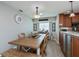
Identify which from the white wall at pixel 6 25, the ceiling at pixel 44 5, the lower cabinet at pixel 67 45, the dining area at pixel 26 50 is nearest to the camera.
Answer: the dining area at pixel 26 50

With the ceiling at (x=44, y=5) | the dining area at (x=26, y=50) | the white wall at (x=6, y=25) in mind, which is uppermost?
the ceiling at (x=44, y=5)

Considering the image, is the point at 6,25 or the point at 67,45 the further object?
the point at 6,25

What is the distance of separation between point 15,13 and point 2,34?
1630 millimetres

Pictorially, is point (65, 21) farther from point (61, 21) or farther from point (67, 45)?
point (67, 45)

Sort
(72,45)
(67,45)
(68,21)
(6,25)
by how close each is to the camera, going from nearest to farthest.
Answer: (72,45), (67,45), (6,25), (68,21)

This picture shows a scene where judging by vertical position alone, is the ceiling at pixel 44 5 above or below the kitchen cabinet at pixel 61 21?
above

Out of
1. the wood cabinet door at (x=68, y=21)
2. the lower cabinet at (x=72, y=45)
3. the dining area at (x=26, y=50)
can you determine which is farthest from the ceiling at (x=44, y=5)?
the dining area at (x=26, y=50)

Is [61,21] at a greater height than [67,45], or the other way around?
[61,21]

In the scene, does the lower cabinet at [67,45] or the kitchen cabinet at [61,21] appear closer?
the lower cabinet at [67,45]

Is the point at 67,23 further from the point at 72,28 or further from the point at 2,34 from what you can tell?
the point at 2,34

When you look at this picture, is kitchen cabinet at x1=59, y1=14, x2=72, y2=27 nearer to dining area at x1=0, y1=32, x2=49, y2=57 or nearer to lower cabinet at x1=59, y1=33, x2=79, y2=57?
lower cabinet at x1=59, y1=33, x2=79, y2=57

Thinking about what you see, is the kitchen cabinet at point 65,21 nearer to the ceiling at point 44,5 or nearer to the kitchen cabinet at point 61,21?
the kitchen cabinet at point 61,21

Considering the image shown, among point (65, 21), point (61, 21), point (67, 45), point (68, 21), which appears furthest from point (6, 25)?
point (68, 21)

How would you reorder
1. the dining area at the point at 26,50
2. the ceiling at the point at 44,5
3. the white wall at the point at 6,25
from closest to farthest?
the dining area at the point at 26,50, the ceiling at the point at 44,5, the white wall at the point at 6,25
